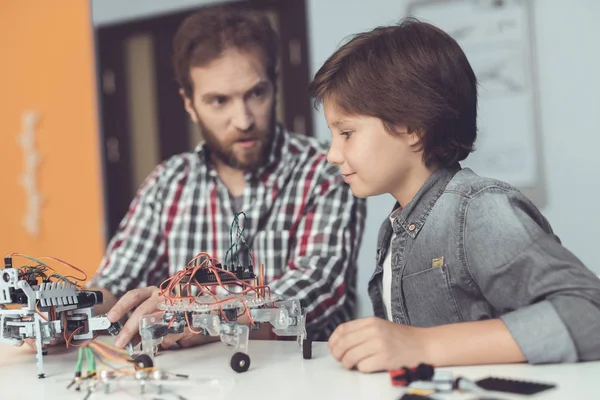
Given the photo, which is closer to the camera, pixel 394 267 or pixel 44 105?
pixel 394 267

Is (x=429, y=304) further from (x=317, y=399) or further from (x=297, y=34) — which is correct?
(x=297, y=34)

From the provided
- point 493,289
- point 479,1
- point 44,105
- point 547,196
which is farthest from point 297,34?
point 493,289

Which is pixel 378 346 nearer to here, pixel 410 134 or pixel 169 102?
pixel 410 134

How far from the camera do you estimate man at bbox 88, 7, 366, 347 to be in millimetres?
1891

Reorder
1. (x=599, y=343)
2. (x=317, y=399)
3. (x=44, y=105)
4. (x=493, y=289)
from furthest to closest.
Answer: (x=44, y=105) < (x=493, y=289) < (x=599, y=343) < (x=317, y=399)

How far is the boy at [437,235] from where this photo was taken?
97 cm

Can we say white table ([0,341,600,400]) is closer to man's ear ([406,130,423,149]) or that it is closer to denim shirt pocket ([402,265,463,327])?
denim shirt pocket ([402,265,463,327])

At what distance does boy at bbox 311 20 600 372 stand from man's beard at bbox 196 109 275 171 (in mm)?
868

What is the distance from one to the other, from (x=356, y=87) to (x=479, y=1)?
1472mm

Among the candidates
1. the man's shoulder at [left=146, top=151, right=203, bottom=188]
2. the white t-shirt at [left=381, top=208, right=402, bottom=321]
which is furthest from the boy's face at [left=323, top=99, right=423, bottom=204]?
the man's shoulder at [left=146, top=151, right=203, bottom=188]

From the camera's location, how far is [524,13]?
8.17 feet

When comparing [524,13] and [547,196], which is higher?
[524,13]

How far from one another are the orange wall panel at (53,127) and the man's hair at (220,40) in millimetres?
839

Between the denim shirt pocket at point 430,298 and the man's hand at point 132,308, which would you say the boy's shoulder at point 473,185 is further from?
the man's hand at point 132,308
